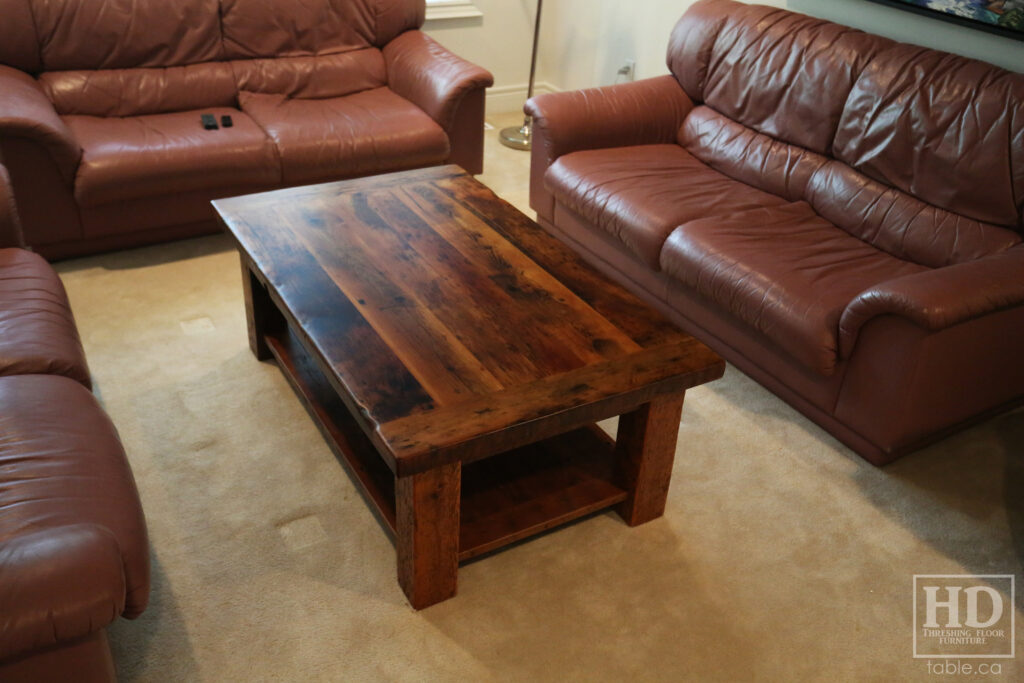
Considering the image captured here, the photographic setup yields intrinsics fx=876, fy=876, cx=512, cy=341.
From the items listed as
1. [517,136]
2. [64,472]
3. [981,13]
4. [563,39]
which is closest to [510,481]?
[64,472]

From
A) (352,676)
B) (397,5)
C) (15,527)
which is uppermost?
(397,5)

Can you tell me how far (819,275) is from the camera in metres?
2.75

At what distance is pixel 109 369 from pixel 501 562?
1498 millimetres

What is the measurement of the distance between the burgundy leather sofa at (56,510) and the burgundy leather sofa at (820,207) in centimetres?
187

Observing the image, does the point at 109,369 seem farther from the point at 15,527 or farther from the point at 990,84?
the point at 990,84

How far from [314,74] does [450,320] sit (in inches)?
90.7

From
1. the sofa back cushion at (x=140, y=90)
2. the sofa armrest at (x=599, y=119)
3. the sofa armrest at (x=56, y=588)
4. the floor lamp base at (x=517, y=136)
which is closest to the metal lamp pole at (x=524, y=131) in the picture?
the floor lamp base at (x=517, y=136)

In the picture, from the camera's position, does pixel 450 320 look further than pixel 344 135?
No

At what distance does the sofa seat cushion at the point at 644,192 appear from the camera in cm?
312

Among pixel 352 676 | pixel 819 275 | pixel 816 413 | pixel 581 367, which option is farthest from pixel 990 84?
pixel 352 676

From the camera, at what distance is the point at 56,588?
144 cm

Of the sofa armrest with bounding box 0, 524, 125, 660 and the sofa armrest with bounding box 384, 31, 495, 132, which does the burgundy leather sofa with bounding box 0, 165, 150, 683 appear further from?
the sofa armrest with bounding box 384, 31, 495, 132

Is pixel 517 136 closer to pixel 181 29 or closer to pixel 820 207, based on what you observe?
pixel 181 29

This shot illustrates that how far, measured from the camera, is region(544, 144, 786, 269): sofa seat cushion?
3115mm
